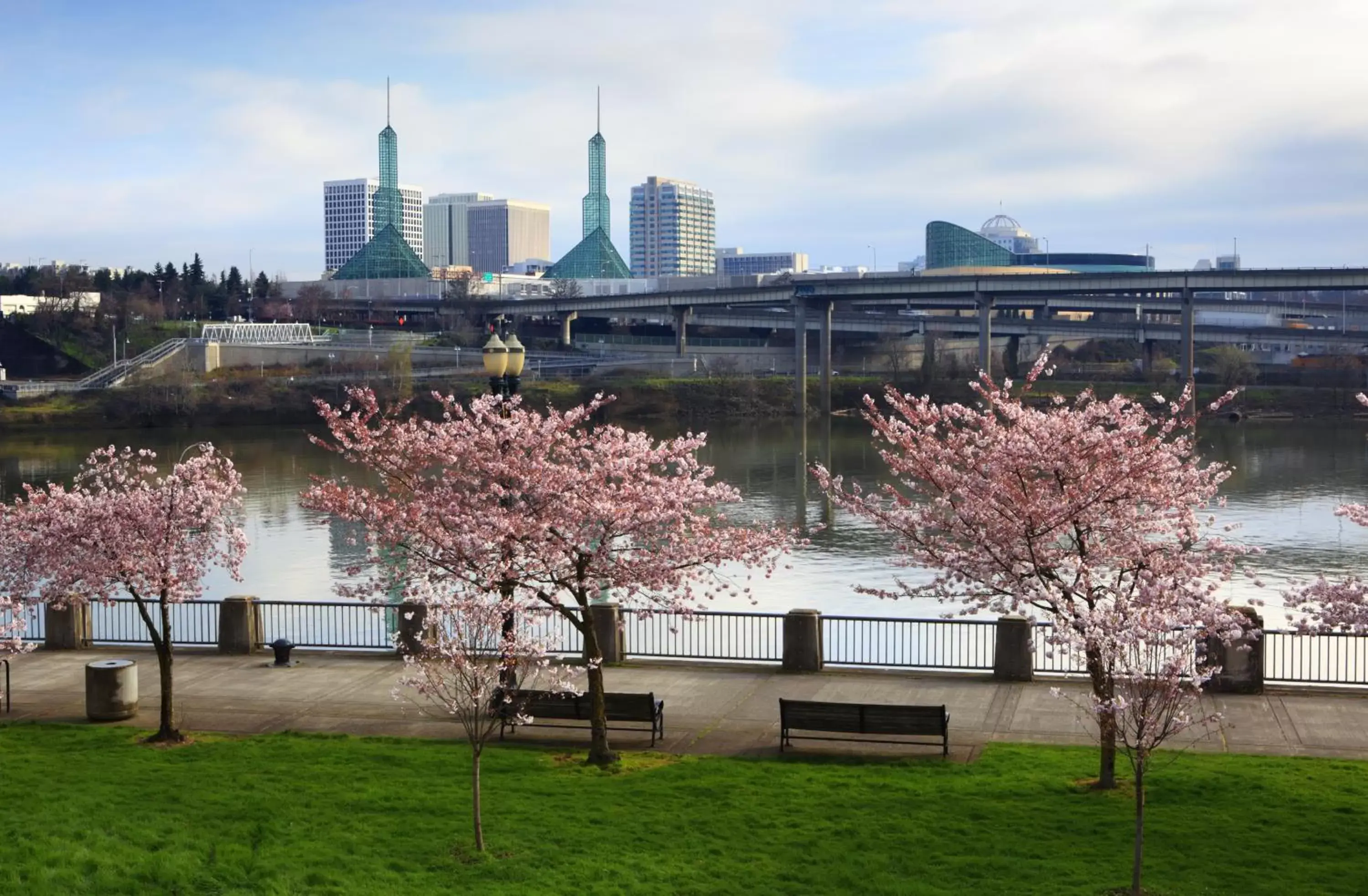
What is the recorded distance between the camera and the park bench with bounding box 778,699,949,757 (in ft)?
60.3

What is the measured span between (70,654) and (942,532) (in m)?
16.5

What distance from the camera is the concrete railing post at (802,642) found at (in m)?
24.0

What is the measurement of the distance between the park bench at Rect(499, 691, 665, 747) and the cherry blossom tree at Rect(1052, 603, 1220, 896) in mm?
5739

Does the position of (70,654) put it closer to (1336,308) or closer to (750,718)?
(750,718)

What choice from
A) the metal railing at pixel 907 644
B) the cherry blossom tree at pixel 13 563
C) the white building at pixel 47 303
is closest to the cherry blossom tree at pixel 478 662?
the cherry blossom tree at pixel 13 563

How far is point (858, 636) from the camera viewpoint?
3372cm

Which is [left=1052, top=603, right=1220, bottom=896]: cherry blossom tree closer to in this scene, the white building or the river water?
the river water

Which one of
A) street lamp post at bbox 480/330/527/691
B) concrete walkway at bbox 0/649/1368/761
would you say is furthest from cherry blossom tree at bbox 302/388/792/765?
concrete walkway at bbox 0/649/1368/761

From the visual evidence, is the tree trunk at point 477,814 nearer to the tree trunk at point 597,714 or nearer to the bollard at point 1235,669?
the tree trunk at point 597,714

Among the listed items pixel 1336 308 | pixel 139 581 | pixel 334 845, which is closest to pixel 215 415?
pixel 139 581

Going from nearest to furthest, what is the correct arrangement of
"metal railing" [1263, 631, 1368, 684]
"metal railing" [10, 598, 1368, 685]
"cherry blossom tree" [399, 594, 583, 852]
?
"cherry blossom tree" [399, 594, 583, 852] < "metal railing" [1263, 631, 1368, 684] < "metal railing" [10, 598, 1368, 685]

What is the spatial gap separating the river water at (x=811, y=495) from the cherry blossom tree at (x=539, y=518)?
2789 mm

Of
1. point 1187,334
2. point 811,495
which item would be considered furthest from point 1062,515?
point 1187,334

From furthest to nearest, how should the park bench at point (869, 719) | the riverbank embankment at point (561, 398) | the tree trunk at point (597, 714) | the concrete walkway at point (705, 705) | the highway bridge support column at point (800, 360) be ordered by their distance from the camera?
the highway bridge support column at point (800, 360) < the riverbank embankment at point (561, 398) < the concrete walkway at point (705, 705) < the park bench at point (869, 719) < the tree trunk at point (597, 714)
